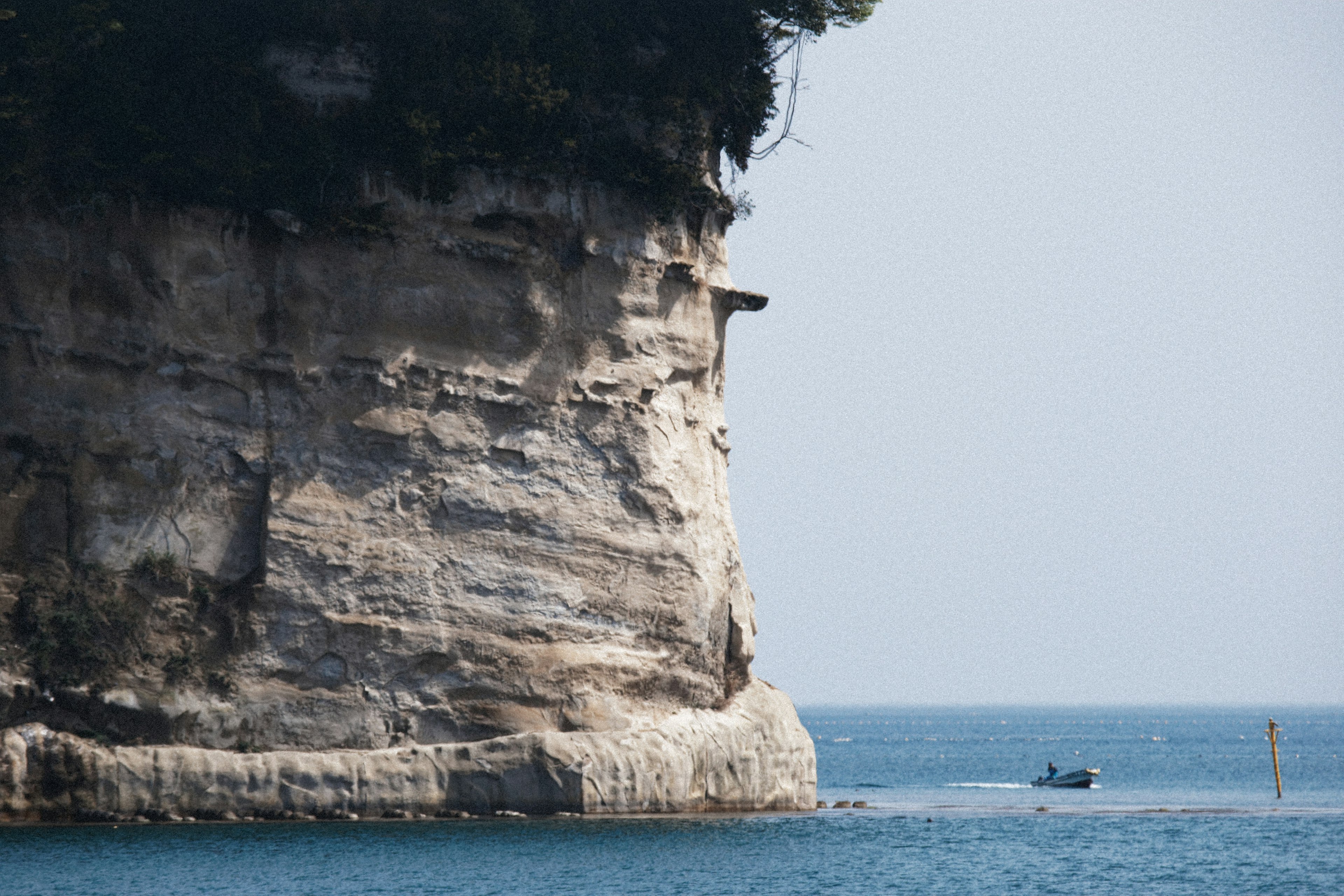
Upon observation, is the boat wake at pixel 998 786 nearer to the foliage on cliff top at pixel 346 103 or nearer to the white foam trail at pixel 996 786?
the white foam trail at pixel 996 786

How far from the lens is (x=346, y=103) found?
126 ft

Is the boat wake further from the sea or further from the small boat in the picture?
the sea

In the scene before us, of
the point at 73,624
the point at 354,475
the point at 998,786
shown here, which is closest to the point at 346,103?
the point at 354,475

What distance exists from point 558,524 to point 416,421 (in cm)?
412

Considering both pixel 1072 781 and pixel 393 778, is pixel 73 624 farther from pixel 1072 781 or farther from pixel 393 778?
pixel 1072 781

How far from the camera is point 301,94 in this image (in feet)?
126

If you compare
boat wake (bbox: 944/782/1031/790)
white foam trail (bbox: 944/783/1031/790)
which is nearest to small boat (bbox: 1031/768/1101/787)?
boat wake (bbox: 944/782/1031/790)

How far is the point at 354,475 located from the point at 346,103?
888 centimetres

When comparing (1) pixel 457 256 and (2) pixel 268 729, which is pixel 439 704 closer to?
(2) pixel 268 729

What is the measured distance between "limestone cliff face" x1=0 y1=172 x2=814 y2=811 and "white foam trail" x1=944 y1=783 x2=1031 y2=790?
106 feet

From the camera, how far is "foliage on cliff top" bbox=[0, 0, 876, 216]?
36750 mm

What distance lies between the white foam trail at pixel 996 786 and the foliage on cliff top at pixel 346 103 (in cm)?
3711

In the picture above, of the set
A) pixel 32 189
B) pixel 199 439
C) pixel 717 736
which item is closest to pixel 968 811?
pixel 717 736

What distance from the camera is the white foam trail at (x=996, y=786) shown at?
227 feet
